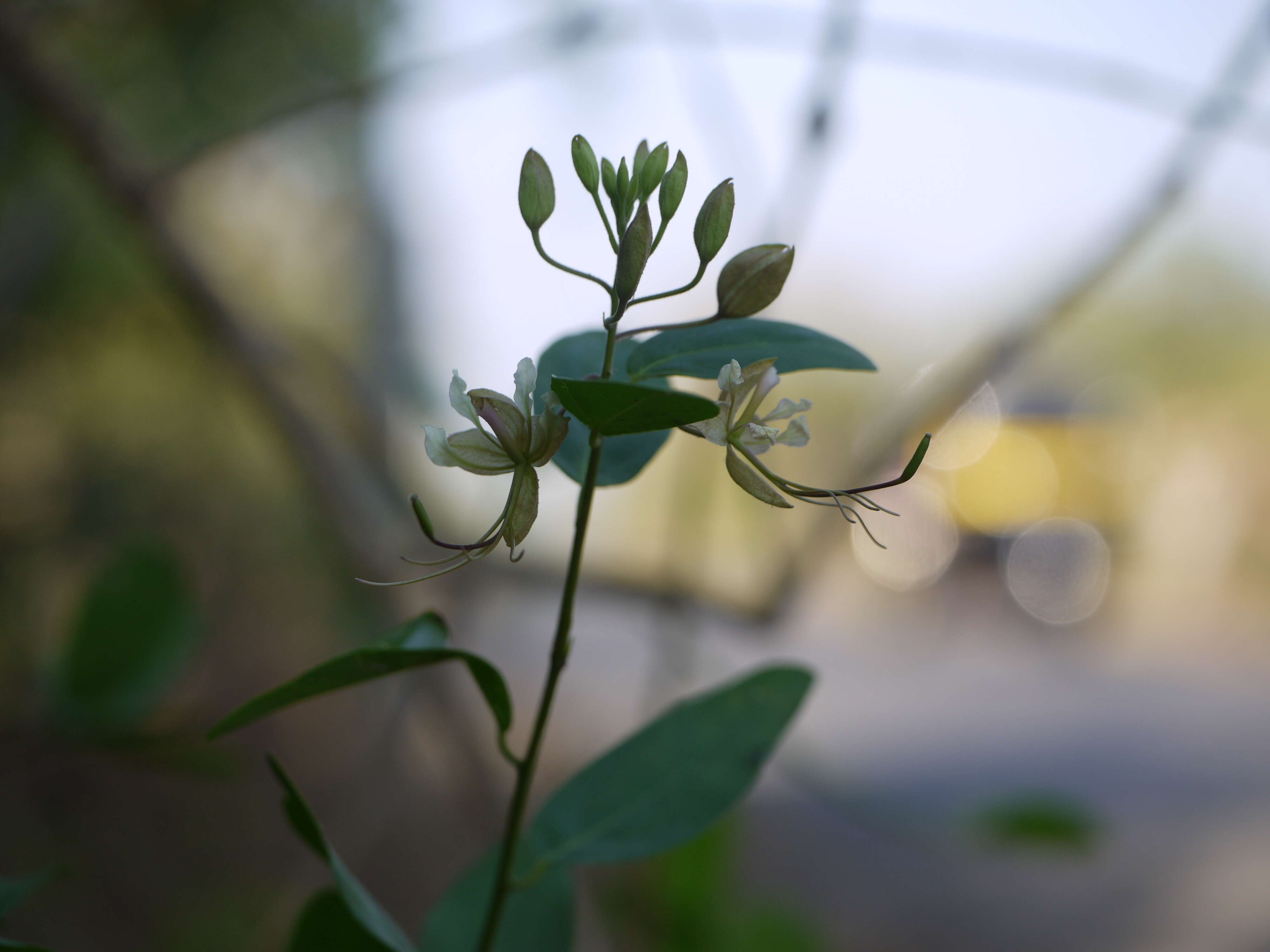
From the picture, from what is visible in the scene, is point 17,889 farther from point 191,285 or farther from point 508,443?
point 191,285

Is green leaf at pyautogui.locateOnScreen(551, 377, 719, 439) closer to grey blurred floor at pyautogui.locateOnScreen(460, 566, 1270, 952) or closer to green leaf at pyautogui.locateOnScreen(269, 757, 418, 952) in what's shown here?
green leaf at pyautogui.locateOnScreen(269, 757, 418, 952)

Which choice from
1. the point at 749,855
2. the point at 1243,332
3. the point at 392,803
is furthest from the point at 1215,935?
the point at 1243,332

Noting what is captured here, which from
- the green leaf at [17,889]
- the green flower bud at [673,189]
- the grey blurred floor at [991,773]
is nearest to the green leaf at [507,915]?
the green leaf at [17,889]

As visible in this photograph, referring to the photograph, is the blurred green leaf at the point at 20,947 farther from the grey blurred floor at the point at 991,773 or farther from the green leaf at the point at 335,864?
the grey blurred floor at the point at 991,773

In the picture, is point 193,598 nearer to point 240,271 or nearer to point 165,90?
point 165,90

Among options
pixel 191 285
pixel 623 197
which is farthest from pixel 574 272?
pixel 191 285

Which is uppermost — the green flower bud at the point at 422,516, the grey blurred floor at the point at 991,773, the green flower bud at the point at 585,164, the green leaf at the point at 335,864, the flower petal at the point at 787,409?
the green flower bud at the point at 585,164
